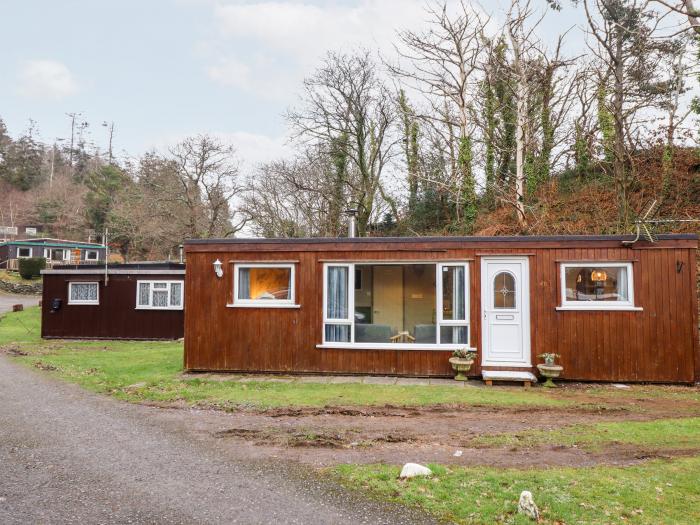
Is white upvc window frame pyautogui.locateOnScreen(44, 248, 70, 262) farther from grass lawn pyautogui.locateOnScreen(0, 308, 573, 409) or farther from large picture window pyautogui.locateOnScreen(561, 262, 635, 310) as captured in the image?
large picture window pyautogui.locateOnScreen(561, 262, 635, 310)

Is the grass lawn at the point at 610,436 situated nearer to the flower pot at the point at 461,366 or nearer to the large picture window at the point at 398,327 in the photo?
the flower pot at the point at 461,366

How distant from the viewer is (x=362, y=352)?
9.37 m

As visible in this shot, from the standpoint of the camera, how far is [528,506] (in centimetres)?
355

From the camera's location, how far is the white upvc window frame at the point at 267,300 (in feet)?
31.3

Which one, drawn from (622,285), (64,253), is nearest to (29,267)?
(64,253)

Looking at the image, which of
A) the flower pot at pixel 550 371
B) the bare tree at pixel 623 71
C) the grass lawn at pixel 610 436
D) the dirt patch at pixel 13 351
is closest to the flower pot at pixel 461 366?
the flower pot at pixel 550 371

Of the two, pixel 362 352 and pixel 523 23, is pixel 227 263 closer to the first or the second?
pixel 362 352

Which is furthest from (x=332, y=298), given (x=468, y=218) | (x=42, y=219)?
(x=42, y=219)

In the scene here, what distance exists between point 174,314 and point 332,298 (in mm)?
9039

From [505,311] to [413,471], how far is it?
5.18 metres

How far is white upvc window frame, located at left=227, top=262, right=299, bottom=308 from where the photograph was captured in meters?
9.54

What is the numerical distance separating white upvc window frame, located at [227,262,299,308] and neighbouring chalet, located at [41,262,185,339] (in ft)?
23.9

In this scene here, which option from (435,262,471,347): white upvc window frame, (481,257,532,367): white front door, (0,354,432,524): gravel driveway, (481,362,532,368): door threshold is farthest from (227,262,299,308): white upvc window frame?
(481,362,532,368): door threshold

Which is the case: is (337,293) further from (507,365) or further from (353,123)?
(353,123)
